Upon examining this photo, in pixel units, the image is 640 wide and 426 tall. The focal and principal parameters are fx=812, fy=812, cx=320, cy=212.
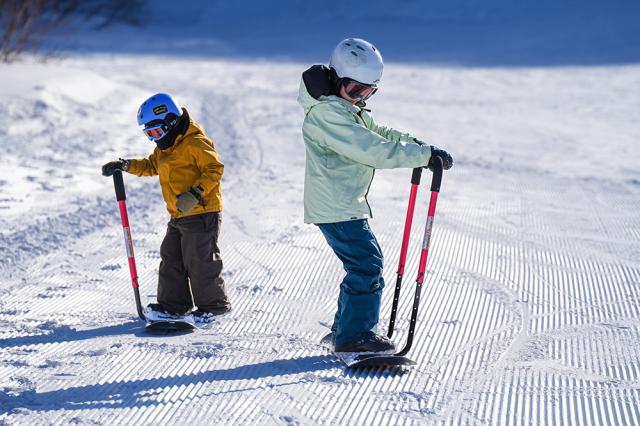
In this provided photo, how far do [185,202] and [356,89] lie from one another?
3.31 feet

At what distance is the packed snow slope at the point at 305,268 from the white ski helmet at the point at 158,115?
104 centimetres

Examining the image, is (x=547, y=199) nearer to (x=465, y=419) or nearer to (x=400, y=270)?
(x=400, y=270)

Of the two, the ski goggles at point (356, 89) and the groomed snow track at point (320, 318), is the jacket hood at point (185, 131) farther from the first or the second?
the groomed snow track at point (320, 318)

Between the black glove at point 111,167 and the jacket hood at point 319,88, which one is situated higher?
the jacket hood at point 319,88

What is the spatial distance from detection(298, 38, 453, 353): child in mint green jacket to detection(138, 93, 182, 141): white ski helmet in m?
0.76

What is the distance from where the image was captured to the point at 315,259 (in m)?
5.61

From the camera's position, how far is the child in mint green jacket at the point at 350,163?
359 cm

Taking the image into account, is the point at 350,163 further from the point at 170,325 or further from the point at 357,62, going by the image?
the point at 170,325

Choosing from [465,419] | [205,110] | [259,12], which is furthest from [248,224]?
[259,12]

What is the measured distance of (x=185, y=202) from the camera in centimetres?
398

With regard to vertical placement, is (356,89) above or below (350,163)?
above

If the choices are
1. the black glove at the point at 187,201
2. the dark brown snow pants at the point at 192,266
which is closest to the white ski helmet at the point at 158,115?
the black glove at the point at 187,201

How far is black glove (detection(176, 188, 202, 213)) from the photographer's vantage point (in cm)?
398

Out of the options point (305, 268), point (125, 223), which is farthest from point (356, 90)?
point (305, 268)
